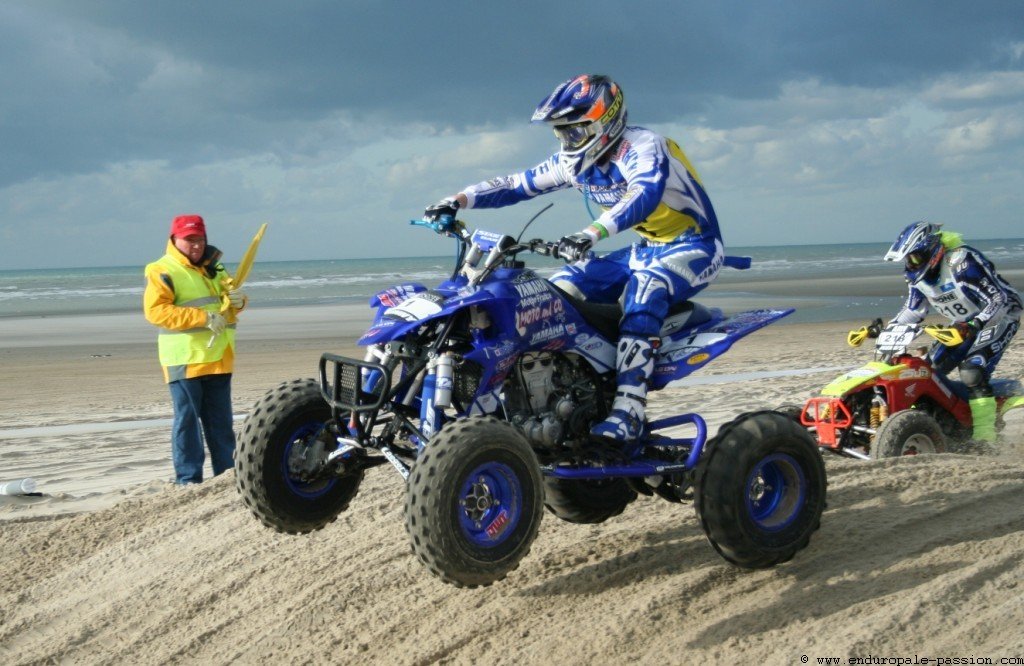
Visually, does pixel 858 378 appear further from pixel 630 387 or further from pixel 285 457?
pixel 285 457

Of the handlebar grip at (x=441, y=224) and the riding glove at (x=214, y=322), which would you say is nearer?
the handlebar grip at (x=441, y=224)

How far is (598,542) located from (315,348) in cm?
1500

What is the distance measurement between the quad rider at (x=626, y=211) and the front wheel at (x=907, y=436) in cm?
291

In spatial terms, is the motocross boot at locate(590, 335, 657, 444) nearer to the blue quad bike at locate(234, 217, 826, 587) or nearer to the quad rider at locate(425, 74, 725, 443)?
the quad rider at locate(425, 74, 725, 443)

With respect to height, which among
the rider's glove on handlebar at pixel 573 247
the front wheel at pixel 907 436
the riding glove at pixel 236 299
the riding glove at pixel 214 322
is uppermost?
the rider's glove on handlebar at pixel 573 247

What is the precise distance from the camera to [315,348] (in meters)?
20.4

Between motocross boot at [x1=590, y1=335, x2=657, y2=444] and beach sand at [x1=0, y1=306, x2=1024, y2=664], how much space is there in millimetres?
820

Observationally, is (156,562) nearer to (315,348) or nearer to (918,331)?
(918,331)

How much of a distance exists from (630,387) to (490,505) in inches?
43.2

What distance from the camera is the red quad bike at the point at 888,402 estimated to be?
26.9ft

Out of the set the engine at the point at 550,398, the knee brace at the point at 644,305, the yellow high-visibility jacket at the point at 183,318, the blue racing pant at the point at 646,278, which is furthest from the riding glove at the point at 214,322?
the knee brace at the point at 644,305

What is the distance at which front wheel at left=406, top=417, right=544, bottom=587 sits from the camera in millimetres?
4305

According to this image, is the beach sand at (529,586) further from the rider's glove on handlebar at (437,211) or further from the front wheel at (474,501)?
the rider's glove on handlebar at (437,211)

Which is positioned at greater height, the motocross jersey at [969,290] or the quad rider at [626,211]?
the quad rider at [626,211]
